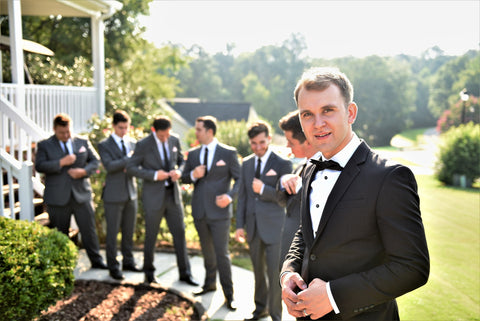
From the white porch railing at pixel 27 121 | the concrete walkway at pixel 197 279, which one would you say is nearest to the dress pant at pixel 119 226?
the concrete walkway at pixel 197 279

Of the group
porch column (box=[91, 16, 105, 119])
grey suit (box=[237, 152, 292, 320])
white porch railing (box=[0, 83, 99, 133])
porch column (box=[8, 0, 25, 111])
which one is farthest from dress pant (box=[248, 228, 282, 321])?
porch column (box=[91, 16, 105, 119])

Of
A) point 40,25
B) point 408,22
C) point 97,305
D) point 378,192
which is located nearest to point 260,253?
point 97,305

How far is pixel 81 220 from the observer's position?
668 centimetres

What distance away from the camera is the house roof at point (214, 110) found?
42344mm

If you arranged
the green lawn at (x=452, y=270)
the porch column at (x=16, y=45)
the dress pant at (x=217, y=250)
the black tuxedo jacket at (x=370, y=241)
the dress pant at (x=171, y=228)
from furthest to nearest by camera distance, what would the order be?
the porch column at (x=16, y=45) → the dress pant at (x=171, y=228) → the dress pant at (x=217, y=250) → the green lawn at (x=452, y=270) → the black tuxedo jacket at (x=370, y=241)

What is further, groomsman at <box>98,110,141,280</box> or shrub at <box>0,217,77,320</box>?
groomsman at <box>98,110,141,280</box>

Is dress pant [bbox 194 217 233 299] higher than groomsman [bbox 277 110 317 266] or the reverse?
the reverse

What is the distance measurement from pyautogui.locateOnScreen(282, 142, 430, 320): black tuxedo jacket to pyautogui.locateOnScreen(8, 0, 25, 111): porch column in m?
8.02

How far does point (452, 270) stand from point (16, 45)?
8272 mm

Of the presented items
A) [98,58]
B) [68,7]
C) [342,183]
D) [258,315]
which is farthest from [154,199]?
[98,58]

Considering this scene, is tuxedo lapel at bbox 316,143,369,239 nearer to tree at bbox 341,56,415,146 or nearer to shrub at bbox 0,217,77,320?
shrub at bbox 0,217,77,320

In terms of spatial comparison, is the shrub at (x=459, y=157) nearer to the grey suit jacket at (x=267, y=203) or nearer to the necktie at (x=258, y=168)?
the grey suit jacket at (x=267, y=203)

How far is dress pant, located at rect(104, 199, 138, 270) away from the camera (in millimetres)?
6531

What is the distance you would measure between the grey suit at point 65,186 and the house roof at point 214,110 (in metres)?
35.4
